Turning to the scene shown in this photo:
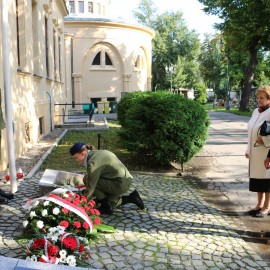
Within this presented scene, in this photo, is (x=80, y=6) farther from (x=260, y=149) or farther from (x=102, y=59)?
(x=260, y=149)

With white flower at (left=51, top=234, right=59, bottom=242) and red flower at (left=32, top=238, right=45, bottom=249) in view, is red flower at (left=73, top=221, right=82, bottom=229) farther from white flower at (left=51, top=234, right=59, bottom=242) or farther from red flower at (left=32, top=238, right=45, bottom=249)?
red flower at (left=32, top=238, right=45, bottom=249)

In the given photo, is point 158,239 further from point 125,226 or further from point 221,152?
point 221,152

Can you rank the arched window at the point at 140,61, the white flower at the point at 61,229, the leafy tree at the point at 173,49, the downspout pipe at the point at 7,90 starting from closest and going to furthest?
the white flower at the point at 61,229 → the downspout pipe at the point at 7,90 → the arched window at the point at 140,61 → the leafy tree at the point at 173,49

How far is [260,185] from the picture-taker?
5.59m

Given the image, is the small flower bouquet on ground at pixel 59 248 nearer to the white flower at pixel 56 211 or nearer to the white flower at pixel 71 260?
the white flower at pixel 71 260

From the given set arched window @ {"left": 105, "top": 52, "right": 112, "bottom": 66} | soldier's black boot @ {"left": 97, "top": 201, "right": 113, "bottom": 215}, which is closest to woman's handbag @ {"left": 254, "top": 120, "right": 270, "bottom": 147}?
soldier's black boot @ {"left": 97, "top": 201, "right": 113, "bottom": 215}

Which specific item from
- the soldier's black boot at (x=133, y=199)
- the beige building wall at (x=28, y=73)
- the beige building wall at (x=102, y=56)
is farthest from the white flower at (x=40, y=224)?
the beige building wall at (x=102, y=56)

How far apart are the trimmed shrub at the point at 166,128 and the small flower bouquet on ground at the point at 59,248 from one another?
194 inches

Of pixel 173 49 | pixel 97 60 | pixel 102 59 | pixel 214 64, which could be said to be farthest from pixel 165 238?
pixel 173 49

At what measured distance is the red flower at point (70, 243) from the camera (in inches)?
151

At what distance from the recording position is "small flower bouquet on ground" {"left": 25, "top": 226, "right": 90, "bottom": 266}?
3.71 meters

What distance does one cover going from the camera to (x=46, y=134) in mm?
15609

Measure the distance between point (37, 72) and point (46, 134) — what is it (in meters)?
2.83

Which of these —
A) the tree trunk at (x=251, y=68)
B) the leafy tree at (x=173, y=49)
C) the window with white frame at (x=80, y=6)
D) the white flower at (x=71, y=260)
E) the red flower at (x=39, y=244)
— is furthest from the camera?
the leafy tree at (x=173, y=49)
